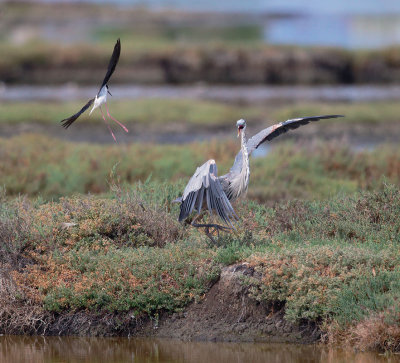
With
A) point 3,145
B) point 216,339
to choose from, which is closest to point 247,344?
point 216,339

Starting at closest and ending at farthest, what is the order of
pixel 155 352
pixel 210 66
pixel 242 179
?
pixel 155 352 → pixel 242 179 → pixel 210 66

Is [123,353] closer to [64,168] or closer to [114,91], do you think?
[64,168]

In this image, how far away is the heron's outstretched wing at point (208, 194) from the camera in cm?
871

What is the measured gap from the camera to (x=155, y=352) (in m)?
8.49

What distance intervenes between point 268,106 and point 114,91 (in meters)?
9.82

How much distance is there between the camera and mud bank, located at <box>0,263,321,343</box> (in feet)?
28.1

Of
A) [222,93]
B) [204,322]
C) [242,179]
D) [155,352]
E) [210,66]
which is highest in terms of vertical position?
[210,66]

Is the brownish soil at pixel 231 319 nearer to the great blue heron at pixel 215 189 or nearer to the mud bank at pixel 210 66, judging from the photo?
the great blue heron at pixel 215 189

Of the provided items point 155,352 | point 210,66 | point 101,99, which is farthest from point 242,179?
point 210,66

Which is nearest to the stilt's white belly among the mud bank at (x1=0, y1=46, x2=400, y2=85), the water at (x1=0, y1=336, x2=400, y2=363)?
the water at (x1=0, y1=336, x2=400, y2=363)

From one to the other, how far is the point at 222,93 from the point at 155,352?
3247 cm

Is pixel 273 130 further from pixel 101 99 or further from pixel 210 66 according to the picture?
pixel 210 66

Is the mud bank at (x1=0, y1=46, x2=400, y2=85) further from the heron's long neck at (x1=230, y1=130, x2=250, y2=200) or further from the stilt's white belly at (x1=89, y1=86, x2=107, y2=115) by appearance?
the heron's long neck at (x1=230, y1=130, x2=250, y2=200)

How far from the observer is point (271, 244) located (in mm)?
9227
